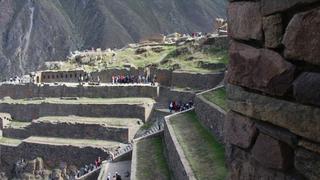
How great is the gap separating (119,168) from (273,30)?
19.7 metres

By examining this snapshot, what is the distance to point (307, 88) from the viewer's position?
4.07 meters

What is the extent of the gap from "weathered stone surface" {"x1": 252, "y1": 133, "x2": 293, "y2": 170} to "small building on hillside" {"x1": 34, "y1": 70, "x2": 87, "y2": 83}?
39.8 metres

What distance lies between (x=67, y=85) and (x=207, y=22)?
9175cm

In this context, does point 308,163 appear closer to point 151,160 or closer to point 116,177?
point 151,160

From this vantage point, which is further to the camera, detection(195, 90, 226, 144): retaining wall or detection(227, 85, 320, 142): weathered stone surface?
detection(195, 90, 226, 144): retaining wall

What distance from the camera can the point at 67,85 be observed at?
40.6m

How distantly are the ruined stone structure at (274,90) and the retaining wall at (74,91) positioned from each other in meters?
31.5

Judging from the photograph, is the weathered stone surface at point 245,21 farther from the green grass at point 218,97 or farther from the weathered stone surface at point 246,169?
the green grass at point 218,97

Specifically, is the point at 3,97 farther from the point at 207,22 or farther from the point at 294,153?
the point at 207,22

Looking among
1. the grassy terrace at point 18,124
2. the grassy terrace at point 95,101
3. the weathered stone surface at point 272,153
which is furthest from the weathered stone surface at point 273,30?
the grassy terrace at point 18,124

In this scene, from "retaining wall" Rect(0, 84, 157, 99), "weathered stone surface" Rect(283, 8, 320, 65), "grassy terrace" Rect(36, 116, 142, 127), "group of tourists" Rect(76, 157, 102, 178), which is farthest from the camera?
"retaining wall" Rect(0, 84, 157, 99)

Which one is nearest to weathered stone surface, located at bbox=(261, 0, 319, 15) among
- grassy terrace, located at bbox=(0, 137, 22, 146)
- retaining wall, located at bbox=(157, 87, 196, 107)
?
retaining wall, located at bbox=(157, 87, 196, 107)

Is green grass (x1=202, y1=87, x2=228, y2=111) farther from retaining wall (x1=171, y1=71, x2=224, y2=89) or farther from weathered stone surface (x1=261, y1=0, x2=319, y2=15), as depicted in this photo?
weathered stone surface (x1=261, y1=0, x2=319, y2=15)

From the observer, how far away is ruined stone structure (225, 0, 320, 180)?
4.06 metres
